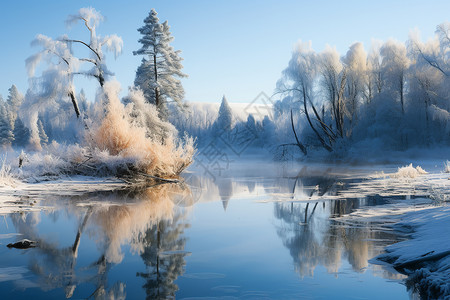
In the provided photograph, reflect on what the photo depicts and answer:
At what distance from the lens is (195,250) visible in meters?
5.21

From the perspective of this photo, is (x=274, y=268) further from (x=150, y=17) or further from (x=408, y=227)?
(x=150, y=17)

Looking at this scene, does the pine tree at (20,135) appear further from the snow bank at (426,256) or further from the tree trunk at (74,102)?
the snow bank at (426,256)

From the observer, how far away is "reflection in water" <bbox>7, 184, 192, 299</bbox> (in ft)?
12.8

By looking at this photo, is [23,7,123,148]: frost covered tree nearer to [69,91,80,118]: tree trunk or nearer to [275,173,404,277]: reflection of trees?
[69,91,80,118]: tree trunk

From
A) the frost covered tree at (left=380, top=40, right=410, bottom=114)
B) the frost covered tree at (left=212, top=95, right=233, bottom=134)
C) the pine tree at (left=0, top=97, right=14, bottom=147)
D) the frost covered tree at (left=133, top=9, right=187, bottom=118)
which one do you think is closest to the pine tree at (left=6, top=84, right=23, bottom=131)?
the pine tree at (left=0, top=97, right=14, bottom=147)

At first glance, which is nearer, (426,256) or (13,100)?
(426,256)

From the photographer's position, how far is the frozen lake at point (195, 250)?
3779mm

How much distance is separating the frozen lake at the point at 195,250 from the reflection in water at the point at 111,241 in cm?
1

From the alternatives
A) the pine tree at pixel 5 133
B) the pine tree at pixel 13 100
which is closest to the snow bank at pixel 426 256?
the pine tree at pixel 5 133

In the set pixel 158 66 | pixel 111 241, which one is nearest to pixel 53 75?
pixel 158 66

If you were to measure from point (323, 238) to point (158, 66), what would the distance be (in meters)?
18.5

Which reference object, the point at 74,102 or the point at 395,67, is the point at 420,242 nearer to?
the point at 74,102

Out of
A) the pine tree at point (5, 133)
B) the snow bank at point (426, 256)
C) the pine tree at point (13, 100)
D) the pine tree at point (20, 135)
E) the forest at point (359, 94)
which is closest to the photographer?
the snow bank at point (426, 256)

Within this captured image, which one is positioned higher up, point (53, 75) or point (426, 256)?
point (53, 75)
